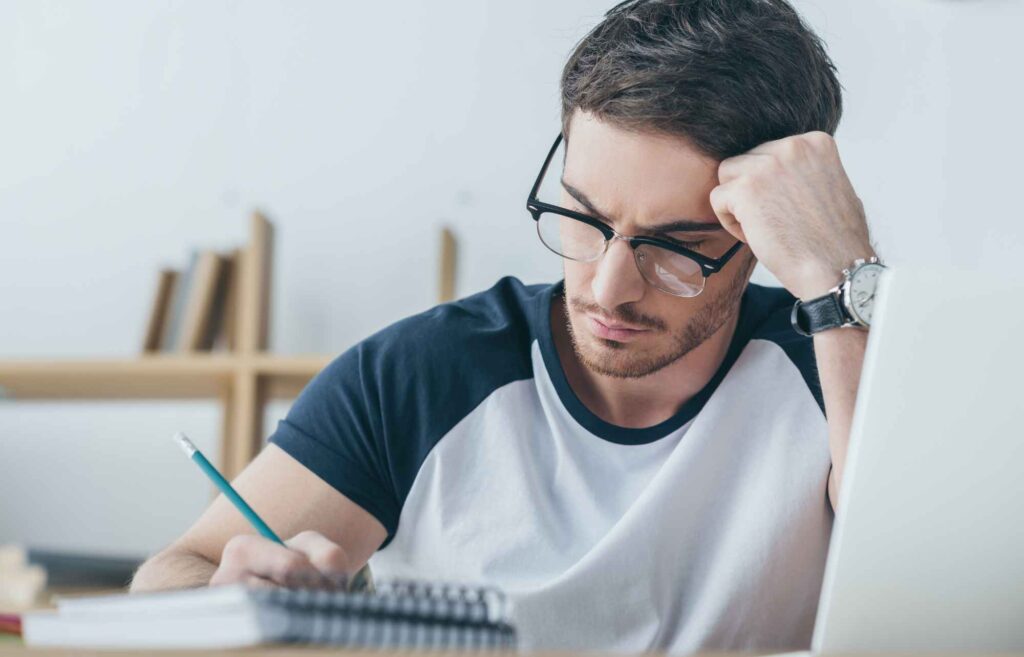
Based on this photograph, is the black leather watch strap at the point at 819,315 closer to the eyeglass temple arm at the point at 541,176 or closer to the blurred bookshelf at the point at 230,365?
the eyeglass temple arm at the point at 541,176

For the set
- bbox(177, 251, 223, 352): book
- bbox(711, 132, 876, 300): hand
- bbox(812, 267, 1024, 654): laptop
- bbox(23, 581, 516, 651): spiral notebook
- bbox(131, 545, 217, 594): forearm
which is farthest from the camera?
bbox(177, 251, 223, 352): book

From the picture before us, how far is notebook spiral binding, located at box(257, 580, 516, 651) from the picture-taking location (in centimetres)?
50

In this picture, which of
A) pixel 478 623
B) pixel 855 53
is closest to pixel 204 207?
pixel 855 53

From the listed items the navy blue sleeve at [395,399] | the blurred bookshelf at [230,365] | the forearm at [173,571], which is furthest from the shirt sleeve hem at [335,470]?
the blurred bookshelf at [230,365]

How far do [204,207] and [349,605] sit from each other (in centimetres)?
236

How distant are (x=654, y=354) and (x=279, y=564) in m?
0.69

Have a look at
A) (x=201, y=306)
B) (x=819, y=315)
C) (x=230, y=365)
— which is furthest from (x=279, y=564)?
(x=201, y=306)

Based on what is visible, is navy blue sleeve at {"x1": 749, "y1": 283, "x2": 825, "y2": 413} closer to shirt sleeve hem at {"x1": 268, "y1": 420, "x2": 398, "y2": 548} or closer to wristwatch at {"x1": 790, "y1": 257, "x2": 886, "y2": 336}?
wristwatch at {"x1": 790, "y1": 257, "x2": 886, "y2": 336}

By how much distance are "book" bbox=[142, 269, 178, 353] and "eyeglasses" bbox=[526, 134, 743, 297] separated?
140cm

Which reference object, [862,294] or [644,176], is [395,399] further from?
[862,294]

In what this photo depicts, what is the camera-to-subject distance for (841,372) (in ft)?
3.51

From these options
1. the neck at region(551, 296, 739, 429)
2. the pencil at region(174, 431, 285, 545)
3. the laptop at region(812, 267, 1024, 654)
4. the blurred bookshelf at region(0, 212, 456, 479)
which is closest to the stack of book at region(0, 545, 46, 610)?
the blurred bookshelf at region(0, 212, 456, 479)

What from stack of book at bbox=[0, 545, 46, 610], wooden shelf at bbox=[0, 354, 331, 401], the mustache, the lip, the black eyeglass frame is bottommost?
stack of book at bbox=[0, 545, 46, 610]

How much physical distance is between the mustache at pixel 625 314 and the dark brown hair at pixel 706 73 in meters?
0.20
